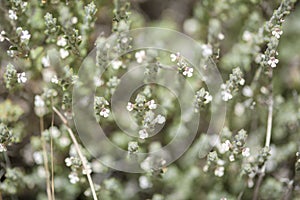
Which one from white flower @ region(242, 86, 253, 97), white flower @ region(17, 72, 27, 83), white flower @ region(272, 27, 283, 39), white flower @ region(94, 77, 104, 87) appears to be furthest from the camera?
white flower @ region(242, 86, 253, 97)

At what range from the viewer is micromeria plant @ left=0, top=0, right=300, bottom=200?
1.80 meters

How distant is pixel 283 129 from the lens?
6.82 ft

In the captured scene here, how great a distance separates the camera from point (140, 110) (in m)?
1.75

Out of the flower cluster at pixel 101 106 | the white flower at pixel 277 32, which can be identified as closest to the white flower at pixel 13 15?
the flower cluster at pixel 101 106

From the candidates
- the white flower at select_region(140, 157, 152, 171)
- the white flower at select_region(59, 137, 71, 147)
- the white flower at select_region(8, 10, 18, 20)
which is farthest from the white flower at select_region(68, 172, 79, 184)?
the white flower at select_region(8, 10, 18, 20)

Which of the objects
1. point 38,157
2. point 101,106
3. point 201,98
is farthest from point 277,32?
point 38,157

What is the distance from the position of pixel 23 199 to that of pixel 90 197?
338 mm

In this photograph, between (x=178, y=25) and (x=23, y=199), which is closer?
(x=23, y=199)

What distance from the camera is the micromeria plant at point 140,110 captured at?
5.92 feet

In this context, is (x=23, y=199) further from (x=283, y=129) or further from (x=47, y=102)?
(x=283, y=129)

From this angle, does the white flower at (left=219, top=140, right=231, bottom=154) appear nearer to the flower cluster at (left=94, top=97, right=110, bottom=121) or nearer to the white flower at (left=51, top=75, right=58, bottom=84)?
the flower cluster at (left=94, top=97, right=110, bottom=121)

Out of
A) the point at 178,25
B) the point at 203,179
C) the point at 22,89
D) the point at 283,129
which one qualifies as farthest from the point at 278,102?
the point at 22,89

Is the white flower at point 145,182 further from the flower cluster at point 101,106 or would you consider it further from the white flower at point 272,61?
the white flower at point 272,61

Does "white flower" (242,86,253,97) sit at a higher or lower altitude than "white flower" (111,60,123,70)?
higher
